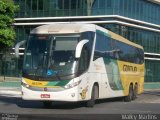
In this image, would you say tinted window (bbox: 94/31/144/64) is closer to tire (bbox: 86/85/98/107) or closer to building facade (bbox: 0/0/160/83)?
tire (bbox: 86/85/98/107)

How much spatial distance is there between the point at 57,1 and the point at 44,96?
1764 inches

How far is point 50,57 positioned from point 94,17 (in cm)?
4166

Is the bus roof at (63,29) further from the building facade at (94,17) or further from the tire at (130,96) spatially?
the building facade at (94,17)

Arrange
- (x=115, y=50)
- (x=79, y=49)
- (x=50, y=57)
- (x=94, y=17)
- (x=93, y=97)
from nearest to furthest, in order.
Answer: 1. (x=79, y=49)
2. (x=50, y=57)
3. (x=93, y=97)
4. (x=115, y=50)
5. (x=94, y=17)

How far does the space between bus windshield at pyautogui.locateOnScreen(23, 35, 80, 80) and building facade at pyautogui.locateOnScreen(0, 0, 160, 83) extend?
37946 mm

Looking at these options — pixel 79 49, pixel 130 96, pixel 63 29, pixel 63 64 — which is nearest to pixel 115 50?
pixel 130 96

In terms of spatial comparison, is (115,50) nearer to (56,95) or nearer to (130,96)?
(130,96)

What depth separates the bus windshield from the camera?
18.9 meters

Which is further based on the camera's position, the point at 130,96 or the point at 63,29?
the point at 130,96

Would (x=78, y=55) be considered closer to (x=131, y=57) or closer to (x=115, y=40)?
(x=115, y=40)

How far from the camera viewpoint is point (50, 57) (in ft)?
62.4

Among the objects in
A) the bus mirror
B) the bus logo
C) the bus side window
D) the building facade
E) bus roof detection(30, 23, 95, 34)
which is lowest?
the bus logo

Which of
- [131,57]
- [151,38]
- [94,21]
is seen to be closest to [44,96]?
[131,57]

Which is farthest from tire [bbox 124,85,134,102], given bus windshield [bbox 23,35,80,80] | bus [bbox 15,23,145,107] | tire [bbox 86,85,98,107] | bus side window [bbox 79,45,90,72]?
bus windshield [bbox 23,35,80,80]
